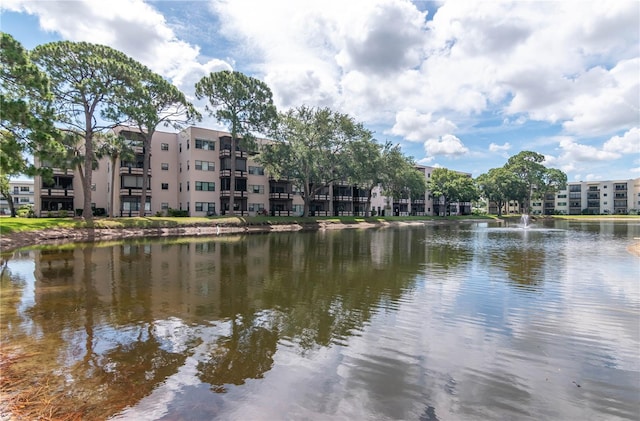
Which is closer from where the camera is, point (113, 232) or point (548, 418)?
point (548, 418)

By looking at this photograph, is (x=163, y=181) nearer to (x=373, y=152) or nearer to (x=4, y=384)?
(x=373, y=152)

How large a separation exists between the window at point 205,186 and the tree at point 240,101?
10707 mm

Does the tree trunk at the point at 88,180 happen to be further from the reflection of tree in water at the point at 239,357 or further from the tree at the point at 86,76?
the reflection of tree in water at the point at 239,357

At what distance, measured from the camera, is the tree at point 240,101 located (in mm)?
54969

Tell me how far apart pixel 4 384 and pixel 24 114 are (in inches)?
900

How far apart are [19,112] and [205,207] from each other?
4298 centimetres

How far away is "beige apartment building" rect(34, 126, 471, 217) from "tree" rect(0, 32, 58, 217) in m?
29.1

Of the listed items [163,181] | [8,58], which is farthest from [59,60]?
[163,181]

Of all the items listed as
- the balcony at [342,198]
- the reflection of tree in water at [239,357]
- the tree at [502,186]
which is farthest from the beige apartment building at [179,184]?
the tree at [502,186]

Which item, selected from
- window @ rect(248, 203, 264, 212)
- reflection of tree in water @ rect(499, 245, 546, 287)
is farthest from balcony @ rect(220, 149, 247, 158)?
reflection of tree in water @ rect(499, 245, 546, 287)

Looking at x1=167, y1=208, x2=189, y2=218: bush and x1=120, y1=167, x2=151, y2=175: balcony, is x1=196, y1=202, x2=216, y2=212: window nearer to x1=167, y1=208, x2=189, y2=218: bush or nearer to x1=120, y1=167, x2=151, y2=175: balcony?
x1=167, y1=208, x2=189, y2=218: bush

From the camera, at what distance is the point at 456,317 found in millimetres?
10703

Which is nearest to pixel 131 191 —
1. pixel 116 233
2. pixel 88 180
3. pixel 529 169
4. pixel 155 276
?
pixel 88 180

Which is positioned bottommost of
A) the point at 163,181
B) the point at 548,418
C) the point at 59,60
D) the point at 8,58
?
the point at 548,418
